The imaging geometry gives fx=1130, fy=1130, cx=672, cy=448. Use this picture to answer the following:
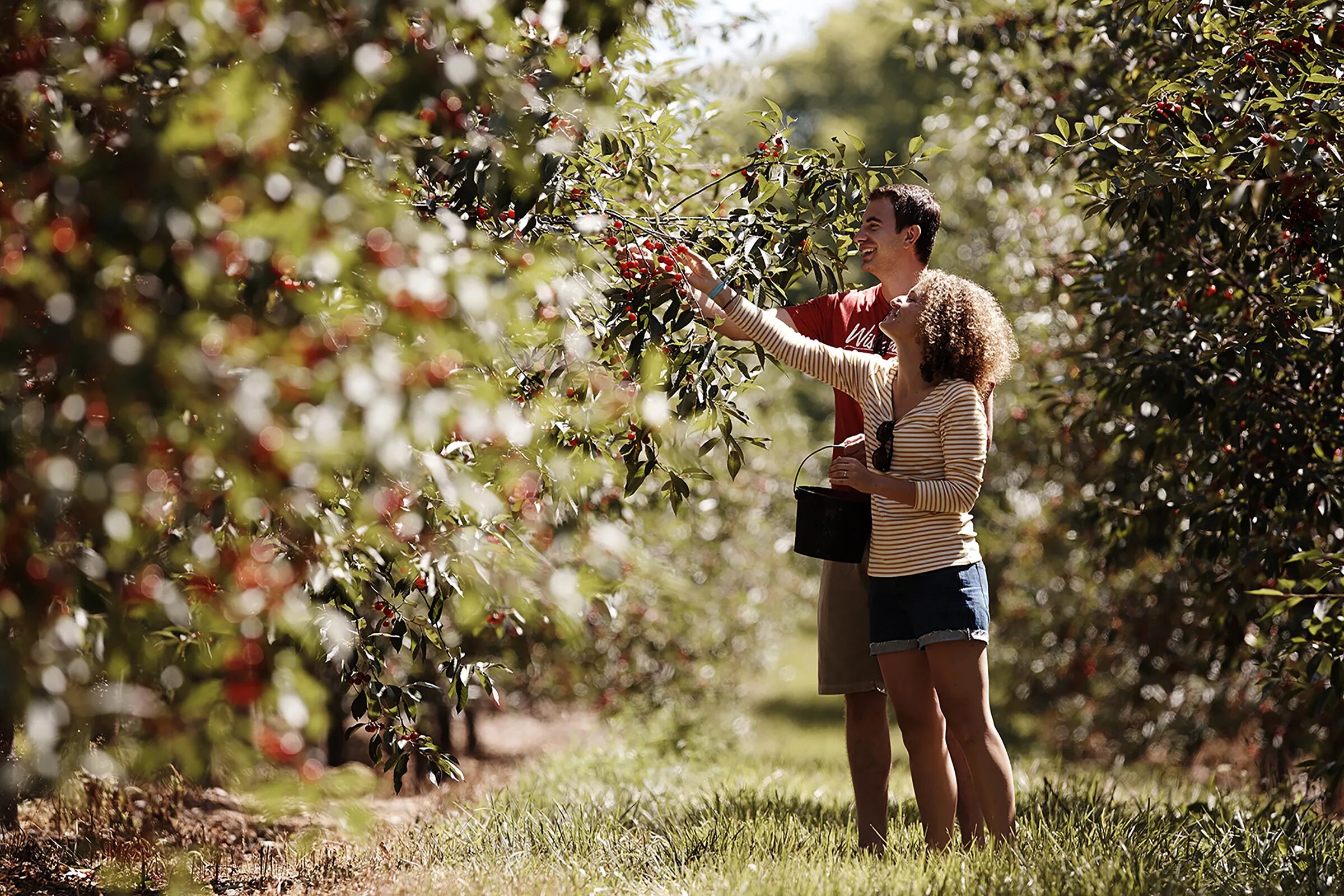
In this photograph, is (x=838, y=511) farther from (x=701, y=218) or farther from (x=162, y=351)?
(x=162, y=351)

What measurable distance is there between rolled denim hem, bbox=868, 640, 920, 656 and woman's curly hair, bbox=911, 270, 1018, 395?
0.81 meters

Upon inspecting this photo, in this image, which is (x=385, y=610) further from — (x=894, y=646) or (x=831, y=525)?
(x=894, y=646)

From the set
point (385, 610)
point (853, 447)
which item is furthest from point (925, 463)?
point (385, 610)

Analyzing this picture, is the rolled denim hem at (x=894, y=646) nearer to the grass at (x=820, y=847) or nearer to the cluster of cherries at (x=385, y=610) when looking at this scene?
the grass at (x=820, y=847)

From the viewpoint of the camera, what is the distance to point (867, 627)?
3.79 meters

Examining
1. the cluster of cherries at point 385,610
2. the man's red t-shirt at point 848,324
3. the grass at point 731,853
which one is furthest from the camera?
the man's red t-shirt at point 848,324

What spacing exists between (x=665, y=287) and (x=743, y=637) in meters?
9.84

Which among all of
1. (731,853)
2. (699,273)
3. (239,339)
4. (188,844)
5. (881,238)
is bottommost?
(188,844)

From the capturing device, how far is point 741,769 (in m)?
7.35

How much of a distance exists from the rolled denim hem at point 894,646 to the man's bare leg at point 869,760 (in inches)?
13.2

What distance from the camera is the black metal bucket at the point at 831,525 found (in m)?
3.58

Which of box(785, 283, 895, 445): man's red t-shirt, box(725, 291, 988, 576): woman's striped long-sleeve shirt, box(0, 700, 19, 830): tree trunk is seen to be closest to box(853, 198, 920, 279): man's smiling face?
box(785, 283, 895, 445): man's red t-shirt

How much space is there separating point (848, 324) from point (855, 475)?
2.39 ft

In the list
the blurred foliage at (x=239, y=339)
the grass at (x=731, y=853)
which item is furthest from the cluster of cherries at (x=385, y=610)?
the blurred foliage at (x=239, y=339)
